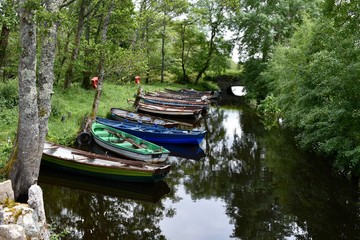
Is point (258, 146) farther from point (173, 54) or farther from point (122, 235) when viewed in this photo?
point (173, 54)

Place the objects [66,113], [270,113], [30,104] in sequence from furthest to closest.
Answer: [270,113], [66,113], [30,104]

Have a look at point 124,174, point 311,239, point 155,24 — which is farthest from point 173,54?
point 311,239

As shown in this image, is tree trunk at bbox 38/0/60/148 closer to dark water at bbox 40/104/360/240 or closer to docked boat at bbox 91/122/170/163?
dark water at bbox 40/104/360/240

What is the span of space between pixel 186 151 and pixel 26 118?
12124 millimetres

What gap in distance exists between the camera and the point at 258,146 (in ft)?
70.1

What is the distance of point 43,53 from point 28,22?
1098 mm

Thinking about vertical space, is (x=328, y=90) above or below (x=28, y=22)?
below

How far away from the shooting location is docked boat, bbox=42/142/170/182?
12.8 metres

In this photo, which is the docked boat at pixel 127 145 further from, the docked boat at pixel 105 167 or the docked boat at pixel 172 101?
the docked boat at pixel 172 101

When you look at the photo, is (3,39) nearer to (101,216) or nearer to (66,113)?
(66,113)

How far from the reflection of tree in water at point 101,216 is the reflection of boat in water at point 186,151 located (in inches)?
261

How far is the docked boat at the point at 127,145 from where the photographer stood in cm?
1503

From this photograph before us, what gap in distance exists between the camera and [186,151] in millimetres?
19469

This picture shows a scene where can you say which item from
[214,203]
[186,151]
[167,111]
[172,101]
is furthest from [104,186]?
[172,101]
